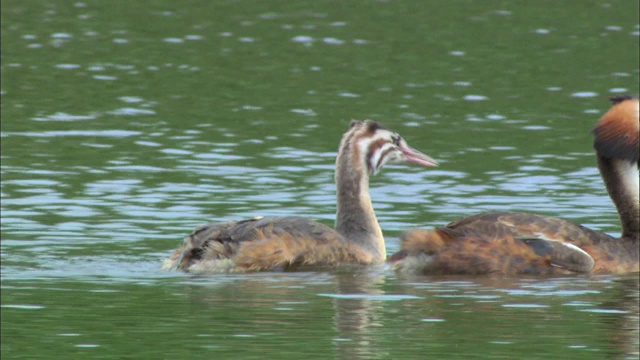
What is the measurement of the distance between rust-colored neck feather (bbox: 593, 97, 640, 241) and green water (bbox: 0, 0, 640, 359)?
1.04 metres

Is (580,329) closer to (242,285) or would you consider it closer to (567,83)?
(242,285)

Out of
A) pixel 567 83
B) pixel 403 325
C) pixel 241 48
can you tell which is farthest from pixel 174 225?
pixel 241 48

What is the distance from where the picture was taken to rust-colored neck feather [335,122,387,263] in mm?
19281

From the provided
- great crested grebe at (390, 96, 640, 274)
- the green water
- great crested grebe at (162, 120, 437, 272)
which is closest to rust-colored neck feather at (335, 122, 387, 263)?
great crested grebe at (162, 120, 437, 272)

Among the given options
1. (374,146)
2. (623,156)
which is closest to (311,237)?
(374,146)

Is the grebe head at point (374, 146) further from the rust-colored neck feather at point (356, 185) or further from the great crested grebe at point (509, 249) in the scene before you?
the great crested grebe at point (509, 249)

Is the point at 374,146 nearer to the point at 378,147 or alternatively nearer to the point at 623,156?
the point at 378,147

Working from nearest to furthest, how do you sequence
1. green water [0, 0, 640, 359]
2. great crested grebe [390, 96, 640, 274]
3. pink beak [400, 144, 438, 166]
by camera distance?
green water [0, 0, 640, 359]
great crested grebe [390, 96, 640, 274]
pink beak [400, 144, 438, 166]

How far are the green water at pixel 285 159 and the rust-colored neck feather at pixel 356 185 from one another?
932mm

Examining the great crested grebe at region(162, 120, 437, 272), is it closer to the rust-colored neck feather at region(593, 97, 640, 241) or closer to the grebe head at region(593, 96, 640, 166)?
the rust-colored neck feather at region(593, 97, 640, 241)

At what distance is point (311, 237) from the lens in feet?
60.6

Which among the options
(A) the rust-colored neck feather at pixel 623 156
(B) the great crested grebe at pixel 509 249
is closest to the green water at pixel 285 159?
(B) the great crested grebe at pixel 509 249

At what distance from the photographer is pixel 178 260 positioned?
18125 millimetres

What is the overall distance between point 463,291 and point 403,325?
204 cm
